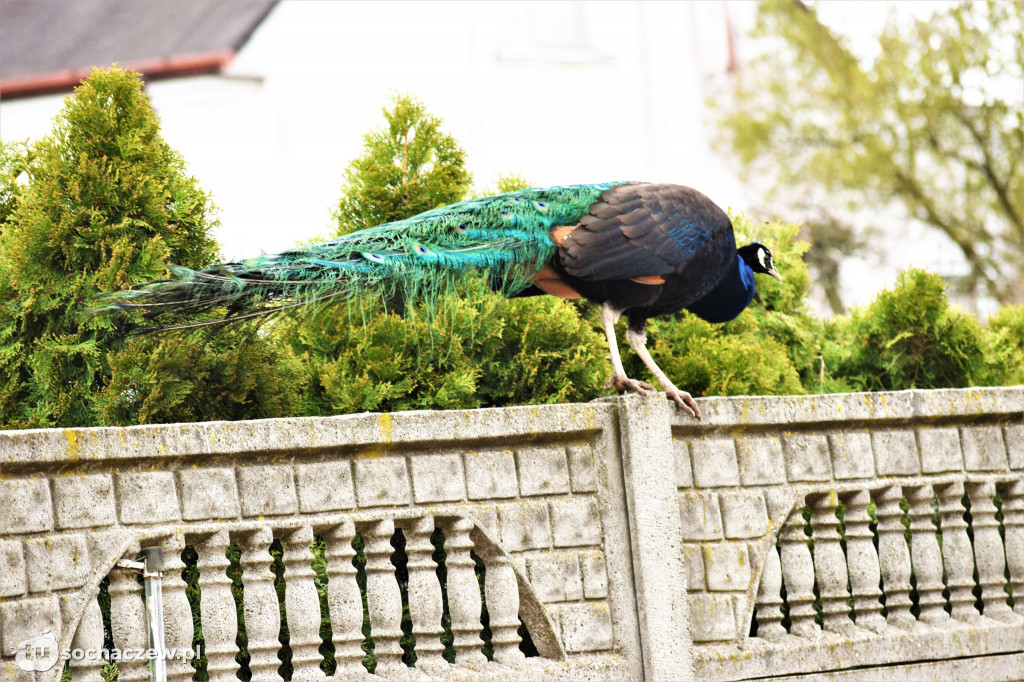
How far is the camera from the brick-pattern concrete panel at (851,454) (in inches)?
190

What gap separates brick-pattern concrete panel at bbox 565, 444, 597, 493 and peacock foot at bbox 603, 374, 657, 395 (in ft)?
1.36

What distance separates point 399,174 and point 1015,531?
3.44m

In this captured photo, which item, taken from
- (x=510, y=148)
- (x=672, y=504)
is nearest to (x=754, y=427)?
(x=672, y=504)

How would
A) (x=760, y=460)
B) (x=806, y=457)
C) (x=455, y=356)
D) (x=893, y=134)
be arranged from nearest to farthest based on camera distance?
(x=760, y=460), (x=806, y=457), (x=455, y=356), (x=893, y=134)

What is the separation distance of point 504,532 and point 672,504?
69 centimetres

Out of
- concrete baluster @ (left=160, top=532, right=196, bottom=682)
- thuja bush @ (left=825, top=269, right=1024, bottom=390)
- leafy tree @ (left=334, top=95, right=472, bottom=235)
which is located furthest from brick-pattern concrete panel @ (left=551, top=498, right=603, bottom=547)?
thuja bush @ (left=825, top=269, right=1024, bottom=390)

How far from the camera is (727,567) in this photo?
4465 mm

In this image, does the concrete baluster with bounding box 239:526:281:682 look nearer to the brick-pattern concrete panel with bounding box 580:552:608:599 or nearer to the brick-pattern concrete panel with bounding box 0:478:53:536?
the brick-pattern concrete panel with bounding box 0:478:53:536

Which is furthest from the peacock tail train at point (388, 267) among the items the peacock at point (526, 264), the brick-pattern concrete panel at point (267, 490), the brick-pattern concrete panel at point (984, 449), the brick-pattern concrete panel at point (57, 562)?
the brick-pattern concrete panel at point (984, 449)

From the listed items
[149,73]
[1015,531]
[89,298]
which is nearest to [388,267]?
[89,298]

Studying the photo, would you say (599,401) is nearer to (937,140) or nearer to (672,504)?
(672,504)

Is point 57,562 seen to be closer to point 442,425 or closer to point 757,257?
point 442,425

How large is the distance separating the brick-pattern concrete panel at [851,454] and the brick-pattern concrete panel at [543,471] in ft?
4.22

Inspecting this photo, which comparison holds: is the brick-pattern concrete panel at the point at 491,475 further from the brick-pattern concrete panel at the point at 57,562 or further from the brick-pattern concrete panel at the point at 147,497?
the brick-pattern concrete panel at the point at 57,562
